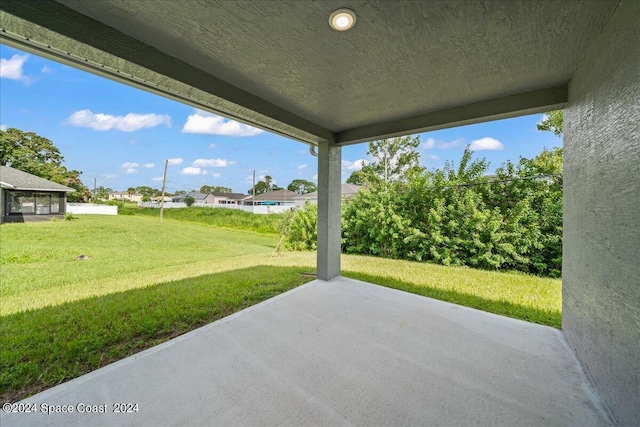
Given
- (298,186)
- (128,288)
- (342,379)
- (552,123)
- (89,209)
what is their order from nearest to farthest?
(342,379) → (128,288) → (552,123) → (89,209) → (298,186)

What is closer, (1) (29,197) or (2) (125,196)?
(1) (29,197)

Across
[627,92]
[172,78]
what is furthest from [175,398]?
[627,92]

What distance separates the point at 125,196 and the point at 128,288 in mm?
6257

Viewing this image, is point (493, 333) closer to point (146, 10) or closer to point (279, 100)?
point (279, 100)

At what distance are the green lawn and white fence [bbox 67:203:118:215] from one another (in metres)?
0.21

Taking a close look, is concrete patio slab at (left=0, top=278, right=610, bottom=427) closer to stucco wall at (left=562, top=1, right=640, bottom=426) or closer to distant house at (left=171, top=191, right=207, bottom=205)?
stucco wall at (left=562, top=1, right=640, bottom=426)

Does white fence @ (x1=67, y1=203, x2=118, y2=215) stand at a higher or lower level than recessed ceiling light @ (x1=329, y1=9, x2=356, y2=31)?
lower

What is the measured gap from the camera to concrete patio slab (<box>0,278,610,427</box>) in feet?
4.38

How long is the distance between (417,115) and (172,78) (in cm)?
267

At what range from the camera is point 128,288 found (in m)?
3.69

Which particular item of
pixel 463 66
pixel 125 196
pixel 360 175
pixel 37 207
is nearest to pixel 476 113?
pixel 463 66

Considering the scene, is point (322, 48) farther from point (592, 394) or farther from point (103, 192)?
point (103, 192)

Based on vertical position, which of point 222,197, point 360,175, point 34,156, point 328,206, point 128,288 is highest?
point 360,175

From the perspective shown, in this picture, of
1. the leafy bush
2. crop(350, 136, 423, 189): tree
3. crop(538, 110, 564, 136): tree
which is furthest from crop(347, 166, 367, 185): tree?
crop(538, 110, 564, 136): tree
